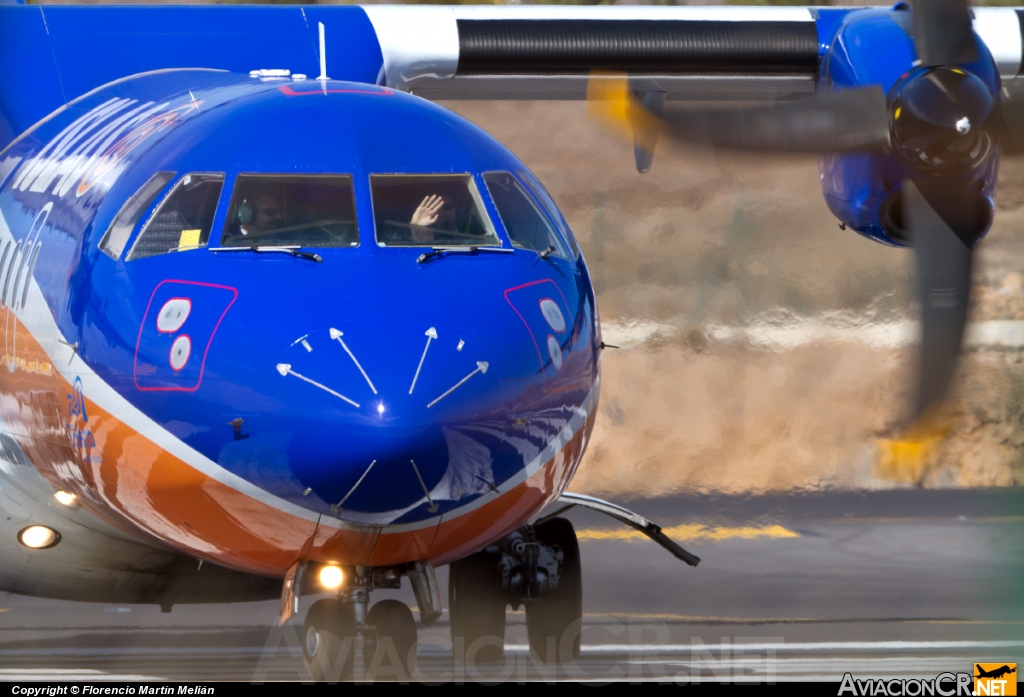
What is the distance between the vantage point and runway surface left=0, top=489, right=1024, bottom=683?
283 inches

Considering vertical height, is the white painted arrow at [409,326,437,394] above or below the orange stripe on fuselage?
above

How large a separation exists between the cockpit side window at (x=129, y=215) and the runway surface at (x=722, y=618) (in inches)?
80.7

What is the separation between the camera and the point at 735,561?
428 inches

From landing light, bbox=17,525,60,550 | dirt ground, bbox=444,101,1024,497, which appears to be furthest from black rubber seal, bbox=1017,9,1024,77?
landing light, bbox=17,525,60,550

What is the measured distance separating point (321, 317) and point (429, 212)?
94cm

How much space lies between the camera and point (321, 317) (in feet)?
14.5

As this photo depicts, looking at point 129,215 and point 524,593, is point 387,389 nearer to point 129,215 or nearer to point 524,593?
point 129,215

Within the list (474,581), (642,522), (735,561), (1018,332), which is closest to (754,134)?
(642,522)

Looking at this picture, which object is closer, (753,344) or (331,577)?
(331,577)

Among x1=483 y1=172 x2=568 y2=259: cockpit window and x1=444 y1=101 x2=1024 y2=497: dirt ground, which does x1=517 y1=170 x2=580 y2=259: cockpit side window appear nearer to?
x1=483 y1=172 x2=568 y2=259: cockpit window

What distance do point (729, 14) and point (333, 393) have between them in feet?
20.5

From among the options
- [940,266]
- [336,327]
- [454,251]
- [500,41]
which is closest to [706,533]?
[500,41]

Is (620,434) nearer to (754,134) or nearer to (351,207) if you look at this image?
(754,134)

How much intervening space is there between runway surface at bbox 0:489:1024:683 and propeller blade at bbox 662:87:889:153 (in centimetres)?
282
